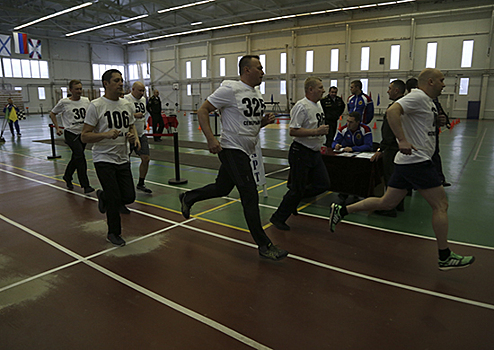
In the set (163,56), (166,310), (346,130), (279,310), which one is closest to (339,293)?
(279,310)

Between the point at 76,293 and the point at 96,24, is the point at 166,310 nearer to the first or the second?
the point at 76,293

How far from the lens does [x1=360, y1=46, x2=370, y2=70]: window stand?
2791cm

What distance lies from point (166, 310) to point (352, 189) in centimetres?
361

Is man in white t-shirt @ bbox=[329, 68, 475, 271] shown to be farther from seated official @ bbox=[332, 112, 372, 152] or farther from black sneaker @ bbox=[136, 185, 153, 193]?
black sneaker @ bbox=[136, 185, 153, 193]

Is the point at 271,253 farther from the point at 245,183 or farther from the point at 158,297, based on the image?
the point at 158,297

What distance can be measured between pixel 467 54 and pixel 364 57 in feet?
22.8

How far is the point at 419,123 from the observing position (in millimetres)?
3510

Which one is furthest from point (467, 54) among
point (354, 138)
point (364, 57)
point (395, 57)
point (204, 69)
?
point (354, 138)

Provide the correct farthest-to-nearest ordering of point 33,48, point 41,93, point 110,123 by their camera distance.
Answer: point 41,93 → point 33,48 → point 110,123

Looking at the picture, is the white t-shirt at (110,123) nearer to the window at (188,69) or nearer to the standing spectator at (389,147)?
the standing spectator at (389,147)

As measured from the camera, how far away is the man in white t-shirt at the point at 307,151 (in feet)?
15.1

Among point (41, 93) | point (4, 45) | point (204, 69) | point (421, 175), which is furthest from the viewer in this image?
point (41, 93)

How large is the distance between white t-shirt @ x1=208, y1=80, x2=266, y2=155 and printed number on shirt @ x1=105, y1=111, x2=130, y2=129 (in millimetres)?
1263

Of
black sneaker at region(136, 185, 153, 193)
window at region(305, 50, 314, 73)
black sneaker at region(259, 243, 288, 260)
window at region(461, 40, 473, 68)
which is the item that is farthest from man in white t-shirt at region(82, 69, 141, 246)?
window at region(305, 50, 314, 73)
